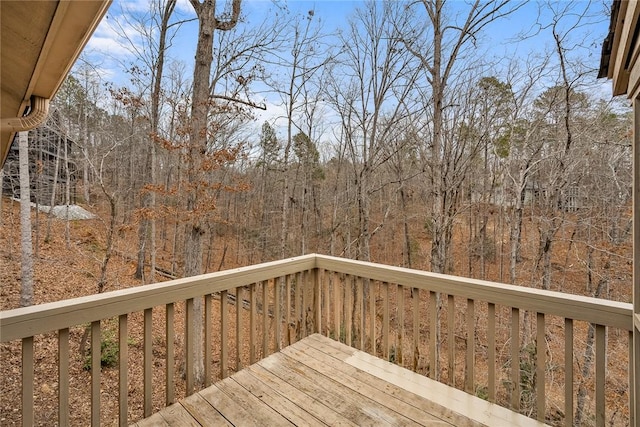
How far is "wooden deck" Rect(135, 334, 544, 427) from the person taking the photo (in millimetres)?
1829

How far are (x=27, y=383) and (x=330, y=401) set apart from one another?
157 centimetres

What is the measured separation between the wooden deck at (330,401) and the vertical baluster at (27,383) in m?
0.55

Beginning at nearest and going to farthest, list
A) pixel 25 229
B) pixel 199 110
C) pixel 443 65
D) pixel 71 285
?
pixel 199 110, pixel 443 65, pixel 25 229, pixel 71 285

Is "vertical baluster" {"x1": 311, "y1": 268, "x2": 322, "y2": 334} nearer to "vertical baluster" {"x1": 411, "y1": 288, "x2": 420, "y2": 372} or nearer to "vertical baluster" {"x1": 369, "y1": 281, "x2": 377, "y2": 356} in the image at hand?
"vertical baluster" {"x1": 369, "y1": 281, "x2": 377, "y2": 356}

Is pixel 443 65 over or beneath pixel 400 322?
over

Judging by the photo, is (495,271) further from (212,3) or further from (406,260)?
(212,3)

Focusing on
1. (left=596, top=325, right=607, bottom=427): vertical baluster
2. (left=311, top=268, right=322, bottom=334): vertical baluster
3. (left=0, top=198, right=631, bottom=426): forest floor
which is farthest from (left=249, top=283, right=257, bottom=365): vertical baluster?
(left=0, top=198, right=631, bottom=426): forest floor

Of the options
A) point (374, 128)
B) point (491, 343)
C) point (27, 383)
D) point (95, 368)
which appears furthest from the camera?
point (374, 128)

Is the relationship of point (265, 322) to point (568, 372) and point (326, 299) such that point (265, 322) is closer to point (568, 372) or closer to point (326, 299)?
point (326, 299)

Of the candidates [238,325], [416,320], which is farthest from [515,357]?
[238,325]

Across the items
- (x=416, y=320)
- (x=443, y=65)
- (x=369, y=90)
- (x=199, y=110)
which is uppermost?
(x=369, y=90)

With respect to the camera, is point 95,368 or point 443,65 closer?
point 95,368

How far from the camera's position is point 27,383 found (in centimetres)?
141

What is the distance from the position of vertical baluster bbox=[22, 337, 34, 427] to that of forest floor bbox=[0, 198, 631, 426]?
415cm
